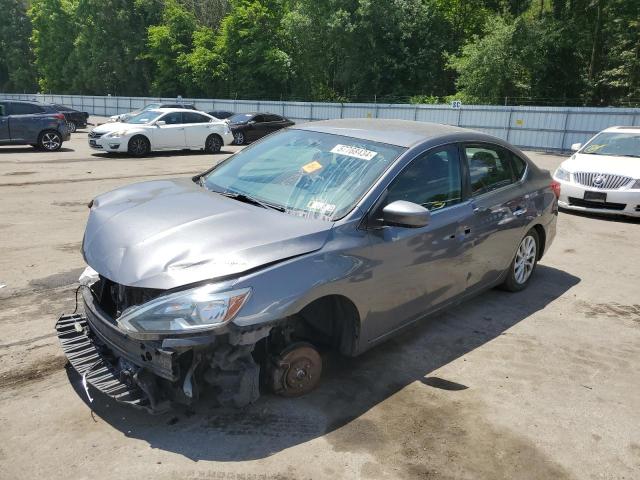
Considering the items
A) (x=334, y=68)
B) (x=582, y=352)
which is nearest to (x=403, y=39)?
(x=334, y=68)

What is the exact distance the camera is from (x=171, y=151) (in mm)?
18109

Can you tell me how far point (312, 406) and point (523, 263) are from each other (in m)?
3.18

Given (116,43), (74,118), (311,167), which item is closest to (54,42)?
(116,43)

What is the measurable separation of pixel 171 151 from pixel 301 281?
16.1 metres

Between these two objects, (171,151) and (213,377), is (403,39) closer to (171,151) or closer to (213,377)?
(171,151)

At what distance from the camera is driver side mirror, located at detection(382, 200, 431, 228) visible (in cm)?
346

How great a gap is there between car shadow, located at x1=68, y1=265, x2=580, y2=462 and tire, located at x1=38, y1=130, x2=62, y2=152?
15.5m

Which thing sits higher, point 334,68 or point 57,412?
point 334,68

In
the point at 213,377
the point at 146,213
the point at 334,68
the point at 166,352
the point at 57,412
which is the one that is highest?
the point at 334,68

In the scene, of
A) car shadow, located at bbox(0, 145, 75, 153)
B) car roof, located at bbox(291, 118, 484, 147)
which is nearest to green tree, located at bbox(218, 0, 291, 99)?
car shadow, located at bbox(0, 145, 75, 153)

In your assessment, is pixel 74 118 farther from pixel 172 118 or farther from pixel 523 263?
pixel 523 263

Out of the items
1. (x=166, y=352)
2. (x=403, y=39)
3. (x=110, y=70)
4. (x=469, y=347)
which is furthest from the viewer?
(x=110, y=70)

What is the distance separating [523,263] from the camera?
5.62 meters

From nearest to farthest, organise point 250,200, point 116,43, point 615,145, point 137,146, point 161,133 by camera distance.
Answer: point 250,200 < point 615,145 < point 137,146 < point 161,133 < point 116,43
